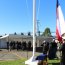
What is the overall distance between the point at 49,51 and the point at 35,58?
8002 mm

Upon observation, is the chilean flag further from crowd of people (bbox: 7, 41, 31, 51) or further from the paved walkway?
crowd of people (bbox: 7, 41, 31, 51)

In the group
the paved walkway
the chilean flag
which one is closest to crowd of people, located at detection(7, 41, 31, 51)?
the paved walkway

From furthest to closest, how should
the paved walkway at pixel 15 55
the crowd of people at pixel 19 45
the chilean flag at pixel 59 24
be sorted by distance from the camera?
the crowd of people at pixel 19 45 < the paved walkway at pixel 15 55 < the chilean flag at pixel 59 24

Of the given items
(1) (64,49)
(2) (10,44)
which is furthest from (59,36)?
(2) (10,44)

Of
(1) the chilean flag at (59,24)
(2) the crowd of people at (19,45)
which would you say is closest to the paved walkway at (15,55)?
(2) the crowd of people at (19,45)

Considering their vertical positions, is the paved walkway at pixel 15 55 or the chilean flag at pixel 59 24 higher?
the chilean flag at pixel 59 24

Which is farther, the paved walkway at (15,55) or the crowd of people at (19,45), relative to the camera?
the crowd of people at (19,45)

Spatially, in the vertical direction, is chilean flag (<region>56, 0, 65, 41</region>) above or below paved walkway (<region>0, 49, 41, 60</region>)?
above

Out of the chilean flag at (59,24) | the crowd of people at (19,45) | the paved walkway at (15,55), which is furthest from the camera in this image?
the crowd of people at (19,45)

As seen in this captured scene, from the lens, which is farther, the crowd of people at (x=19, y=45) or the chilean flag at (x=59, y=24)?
the crowd of people at (x=19, y=45)

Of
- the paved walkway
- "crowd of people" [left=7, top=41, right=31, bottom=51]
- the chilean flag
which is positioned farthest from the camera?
"crowd of people" [left=7, top=41, right=31, bottom=51]

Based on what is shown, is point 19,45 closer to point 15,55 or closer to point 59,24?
point 15,55

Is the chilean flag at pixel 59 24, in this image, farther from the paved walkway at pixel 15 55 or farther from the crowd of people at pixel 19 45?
the crowd of people at pixel 19 45

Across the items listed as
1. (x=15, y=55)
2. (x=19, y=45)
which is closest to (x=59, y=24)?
(x=15, y=55)
